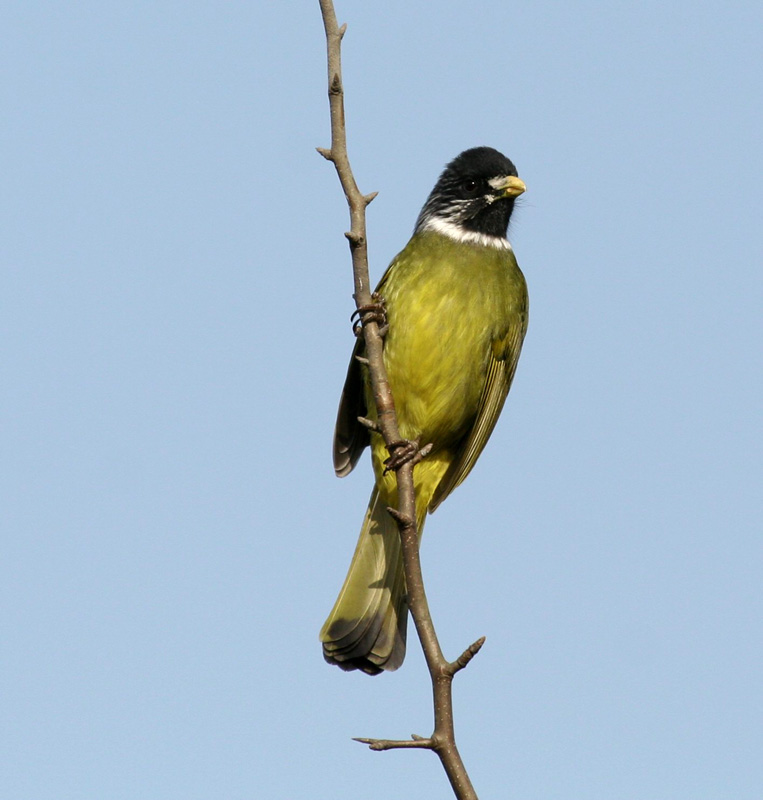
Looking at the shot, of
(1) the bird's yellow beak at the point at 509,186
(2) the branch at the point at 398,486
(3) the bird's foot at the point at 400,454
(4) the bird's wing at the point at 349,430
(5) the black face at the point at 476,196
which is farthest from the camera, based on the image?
(5) the black face at the point at 476,196

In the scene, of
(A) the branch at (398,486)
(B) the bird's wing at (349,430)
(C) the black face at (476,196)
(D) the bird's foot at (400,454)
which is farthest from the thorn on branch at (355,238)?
(C) the black face at (476,196)

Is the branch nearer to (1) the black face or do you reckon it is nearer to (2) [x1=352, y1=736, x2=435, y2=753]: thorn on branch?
(2) [x1=352, y1=736, x2=435, y2=753]: thorn on branch

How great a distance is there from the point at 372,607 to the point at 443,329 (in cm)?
140

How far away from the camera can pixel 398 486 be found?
3.90 metres

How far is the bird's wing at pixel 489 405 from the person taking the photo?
5.71 metres

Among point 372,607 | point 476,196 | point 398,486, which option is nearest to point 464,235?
point 476,196

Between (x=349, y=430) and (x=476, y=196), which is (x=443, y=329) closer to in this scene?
(x=349, y=430)

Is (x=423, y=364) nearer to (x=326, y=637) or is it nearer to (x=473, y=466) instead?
(x=473, y=466)

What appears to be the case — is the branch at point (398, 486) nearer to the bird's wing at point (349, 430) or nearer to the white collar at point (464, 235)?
the bird's wing at point (349, 430)

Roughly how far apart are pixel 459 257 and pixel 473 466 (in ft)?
3.51

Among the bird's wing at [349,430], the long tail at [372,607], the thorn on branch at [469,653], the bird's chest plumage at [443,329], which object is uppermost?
the bird's chest plumage at [443,329]

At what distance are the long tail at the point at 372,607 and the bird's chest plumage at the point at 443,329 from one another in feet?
1.83

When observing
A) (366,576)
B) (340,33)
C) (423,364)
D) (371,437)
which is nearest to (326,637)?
(366,576)

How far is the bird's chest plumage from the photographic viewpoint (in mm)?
5430
